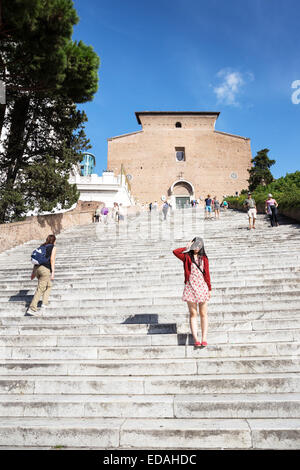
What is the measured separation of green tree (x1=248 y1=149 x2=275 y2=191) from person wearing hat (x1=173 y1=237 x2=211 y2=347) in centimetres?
2596

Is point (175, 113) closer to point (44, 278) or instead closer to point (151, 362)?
point (44, 278)

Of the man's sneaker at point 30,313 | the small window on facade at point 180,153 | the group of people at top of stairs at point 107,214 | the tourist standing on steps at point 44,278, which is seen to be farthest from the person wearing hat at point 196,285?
the small window on facade at point 180,153

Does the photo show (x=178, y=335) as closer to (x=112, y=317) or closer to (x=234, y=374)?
(x=234, y=374)

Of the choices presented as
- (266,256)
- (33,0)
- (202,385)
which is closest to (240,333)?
(202,385)

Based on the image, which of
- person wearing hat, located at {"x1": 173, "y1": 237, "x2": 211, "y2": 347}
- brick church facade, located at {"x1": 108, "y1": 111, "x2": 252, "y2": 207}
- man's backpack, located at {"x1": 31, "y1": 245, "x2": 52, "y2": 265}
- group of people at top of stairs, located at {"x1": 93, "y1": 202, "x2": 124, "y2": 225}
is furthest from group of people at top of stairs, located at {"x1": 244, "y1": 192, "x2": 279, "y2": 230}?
brick church facade, located at {"x1": 108, "y1": 111, "x2": 252, "y2": 207}

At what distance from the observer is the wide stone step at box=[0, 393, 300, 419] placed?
2.84m

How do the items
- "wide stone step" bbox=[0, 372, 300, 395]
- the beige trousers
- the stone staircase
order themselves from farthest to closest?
the beige trousers < "wide stone step" bbox=[0, 372, 300, 395] < the stone staircase

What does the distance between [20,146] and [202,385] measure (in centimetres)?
1113

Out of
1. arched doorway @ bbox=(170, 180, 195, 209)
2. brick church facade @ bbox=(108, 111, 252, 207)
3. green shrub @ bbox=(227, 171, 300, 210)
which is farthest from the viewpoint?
brick church facade @ bbox=(108, 111, 252, 207)

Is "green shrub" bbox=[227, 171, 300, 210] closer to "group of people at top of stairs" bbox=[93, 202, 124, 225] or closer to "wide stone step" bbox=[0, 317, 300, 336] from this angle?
"group of people at top of stairs" bbox=[93, 202, 124, 225]

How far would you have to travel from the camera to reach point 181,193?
107ft

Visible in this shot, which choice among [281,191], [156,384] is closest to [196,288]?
[156,384]

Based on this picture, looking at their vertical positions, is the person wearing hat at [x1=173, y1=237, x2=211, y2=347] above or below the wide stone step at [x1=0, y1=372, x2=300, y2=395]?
above

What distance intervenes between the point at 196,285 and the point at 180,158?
1263 inches
